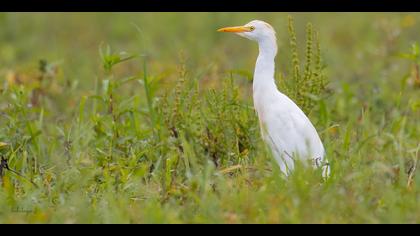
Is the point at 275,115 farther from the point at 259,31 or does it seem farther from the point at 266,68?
the point at 259,31

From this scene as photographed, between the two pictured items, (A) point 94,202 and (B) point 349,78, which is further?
(B) point 349,78

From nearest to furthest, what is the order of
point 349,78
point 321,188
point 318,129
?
point 321,188, point 318,129, point 349,78

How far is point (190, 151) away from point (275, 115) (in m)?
0.77

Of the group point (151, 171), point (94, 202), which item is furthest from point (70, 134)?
point (94, 202)

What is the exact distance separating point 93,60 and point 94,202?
5.81 meters

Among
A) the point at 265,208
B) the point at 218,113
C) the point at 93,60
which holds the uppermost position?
the point at 93,60

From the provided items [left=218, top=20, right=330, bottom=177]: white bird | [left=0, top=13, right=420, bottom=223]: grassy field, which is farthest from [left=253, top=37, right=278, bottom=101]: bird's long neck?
[left=0, top=13, right=420, bottom=223]: grassy field

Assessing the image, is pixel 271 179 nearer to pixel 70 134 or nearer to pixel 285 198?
pixel 285 198

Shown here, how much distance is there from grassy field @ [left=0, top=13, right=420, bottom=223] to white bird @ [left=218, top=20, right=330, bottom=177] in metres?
0.14

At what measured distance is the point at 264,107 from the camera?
596cm

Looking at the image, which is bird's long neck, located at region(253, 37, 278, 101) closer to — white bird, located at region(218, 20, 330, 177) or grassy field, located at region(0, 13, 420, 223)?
white bird, located at region(218, 20, 330, 177)

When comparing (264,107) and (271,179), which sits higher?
(264,107)

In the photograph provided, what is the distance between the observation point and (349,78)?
9711mm

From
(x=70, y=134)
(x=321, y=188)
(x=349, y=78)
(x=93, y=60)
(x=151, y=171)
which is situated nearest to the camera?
(x=321, y=188)
